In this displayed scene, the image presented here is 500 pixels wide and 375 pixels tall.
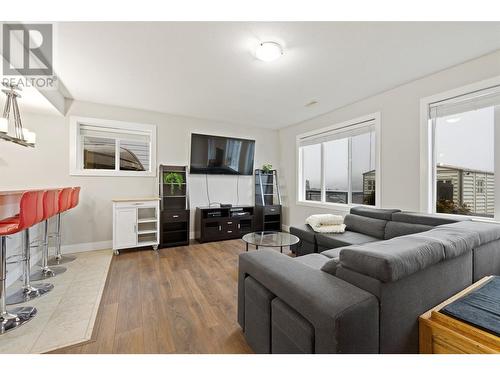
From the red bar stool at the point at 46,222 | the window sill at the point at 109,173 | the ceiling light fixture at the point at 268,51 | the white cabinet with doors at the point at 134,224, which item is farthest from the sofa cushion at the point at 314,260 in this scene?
the window sill at the point at 109,173

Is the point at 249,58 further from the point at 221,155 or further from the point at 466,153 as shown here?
the point at 466,153

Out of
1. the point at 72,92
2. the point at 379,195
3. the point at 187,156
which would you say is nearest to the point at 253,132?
the point at 187,156

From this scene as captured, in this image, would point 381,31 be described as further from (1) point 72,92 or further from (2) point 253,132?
(1) point 72,92

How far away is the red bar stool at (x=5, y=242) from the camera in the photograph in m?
1.65

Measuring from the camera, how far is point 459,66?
2.45 m

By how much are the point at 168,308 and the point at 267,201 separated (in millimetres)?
3631

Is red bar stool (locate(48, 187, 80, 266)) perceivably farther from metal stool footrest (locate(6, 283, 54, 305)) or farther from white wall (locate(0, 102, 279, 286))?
metal stool footrest (locate(6, 283, 54, 305))

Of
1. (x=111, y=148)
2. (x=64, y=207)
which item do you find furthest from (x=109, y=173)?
(x=64, y=207)

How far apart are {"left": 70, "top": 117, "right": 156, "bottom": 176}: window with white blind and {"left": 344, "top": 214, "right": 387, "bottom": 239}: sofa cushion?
140 inches

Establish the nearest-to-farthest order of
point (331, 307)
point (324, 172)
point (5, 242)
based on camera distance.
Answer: point (331, 307) → point (5, 242) → point (324, 172)

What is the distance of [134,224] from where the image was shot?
11.7 ft

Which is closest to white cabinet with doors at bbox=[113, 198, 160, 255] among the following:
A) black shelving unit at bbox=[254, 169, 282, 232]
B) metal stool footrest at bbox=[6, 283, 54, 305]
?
metal stool footrest at bbox=[6, 283, 54, 305]
